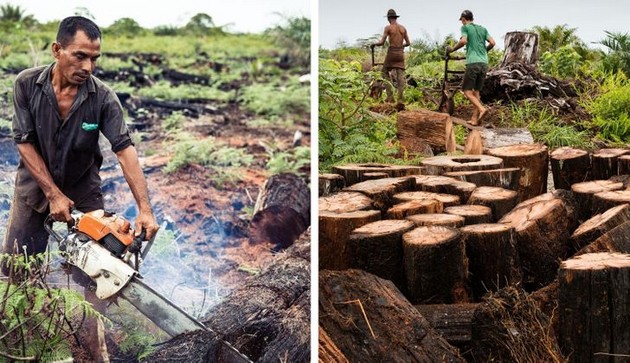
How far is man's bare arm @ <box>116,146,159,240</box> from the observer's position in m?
5.02

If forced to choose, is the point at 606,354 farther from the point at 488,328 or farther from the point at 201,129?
the point at 201,129

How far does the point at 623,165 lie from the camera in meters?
5.96

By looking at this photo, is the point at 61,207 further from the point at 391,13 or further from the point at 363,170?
→ the point at 391,13

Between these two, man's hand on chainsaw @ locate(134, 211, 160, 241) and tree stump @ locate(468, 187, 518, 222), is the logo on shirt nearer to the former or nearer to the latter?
man's hand on chainsaw @ locate(134, 211, 160, 241)

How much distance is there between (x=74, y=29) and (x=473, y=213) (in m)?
1.94

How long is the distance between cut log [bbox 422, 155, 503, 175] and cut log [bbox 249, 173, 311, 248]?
91 cm

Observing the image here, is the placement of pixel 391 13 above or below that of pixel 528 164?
above

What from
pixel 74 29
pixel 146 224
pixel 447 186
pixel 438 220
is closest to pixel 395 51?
pixel 447 186

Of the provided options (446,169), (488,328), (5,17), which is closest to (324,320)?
(488,328)

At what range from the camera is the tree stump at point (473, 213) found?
221 inches

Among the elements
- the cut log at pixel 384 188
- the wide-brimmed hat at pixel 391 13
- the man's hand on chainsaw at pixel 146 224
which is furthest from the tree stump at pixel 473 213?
the man's hand on chainsaw at pixel 146 224

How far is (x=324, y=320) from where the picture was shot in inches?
211

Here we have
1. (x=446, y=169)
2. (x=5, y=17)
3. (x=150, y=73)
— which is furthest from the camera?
(x=446, y=169)

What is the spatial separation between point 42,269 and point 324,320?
1.21 metres
